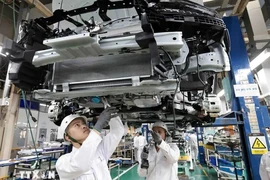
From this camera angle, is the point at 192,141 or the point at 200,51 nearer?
the point at 200,51

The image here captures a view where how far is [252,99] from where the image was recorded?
2.93 m

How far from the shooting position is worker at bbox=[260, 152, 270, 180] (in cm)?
268

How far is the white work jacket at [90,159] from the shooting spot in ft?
5.25

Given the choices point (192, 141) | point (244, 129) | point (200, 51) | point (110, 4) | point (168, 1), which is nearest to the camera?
point (110, 4)

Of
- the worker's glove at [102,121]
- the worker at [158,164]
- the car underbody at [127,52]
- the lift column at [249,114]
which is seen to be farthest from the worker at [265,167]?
the worker's glove at [102,121]

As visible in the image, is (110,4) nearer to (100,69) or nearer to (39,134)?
(100,69)

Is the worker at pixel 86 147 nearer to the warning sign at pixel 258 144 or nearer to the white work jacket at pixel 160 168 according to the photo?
the white work jacket at pixel 160 168

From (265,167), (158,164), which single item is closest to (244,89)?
(265,167)

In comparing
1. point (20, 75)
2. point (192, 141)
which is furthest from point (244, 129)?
point (192, 141)

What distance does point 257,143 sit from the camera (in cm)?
277

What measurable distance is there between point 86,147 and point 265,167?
288 centimetres

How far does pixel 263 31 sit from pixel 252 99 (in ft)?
6.70

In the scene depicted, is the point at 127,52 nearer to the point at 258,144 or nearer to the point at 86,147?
the point at 86,147

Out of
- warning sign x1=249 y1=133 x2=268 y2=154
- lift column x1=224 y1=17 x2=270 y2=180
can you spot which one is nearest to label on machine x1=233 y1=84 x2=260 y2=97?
lift column x1=224 y1=17 x2=270 y2=180
